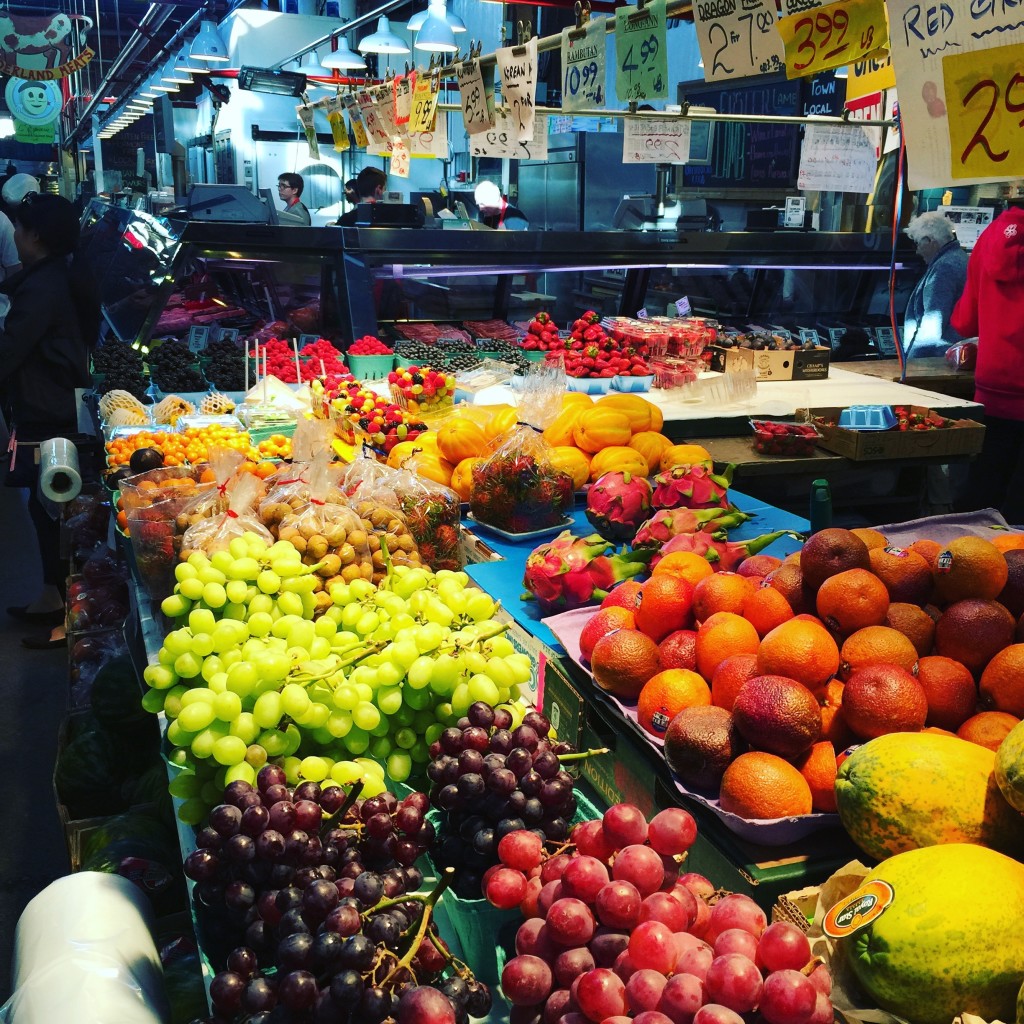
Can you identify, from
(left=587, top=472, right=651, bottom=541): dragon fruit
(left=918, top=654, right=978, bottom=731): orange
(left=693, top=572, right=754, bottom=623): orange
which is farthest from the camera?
(left=587, top=472, right=651, bottom=541): dragon fruit

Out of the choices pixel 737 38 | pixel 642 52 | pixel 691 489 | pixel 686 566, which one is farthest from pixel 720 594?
pixel 642 52

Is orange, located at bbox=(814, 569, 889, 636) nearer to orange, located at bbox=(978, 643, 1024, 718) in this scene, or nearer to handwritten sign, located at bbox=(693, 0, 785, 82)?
orange, located at bbox=(978, 643, 1024, 718)

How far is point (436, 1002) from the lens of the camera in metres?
1.10

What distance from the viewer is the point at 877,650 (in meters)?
1.60

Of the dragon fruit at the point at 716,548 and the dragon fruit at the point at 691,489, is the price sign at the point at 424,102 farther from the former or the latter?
the dragon fruit at the point at 716,548

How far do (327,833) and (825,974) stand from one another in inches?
28.1

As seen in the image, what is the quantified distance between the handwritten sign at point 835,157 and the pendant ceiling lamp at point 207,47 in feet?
24.0

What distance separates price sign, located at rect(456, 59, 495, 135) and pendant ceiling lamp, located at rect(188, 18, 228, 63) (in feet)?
21.3

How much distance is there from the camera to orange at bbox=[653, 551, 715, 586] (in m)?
2.06

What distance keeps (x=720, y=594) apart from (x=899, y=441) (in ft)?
8.16

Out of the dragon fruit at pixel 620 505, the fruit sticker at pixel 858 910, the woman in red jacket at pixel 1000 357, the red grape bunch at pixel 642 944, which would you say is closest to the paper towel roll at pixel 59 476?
the dragon fruit at pixel 620 505

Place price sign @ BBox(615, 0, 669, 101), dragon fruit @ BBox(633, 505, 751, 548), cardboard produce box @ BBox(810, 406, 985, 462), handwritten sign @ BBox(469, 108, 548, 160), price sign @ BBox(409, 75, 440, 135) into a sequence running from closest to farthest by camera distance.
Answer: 1. dragon fruit @ BBox(633, 505, 751, 548)
2. price sign @ BBox(615, 0, 669, 101)
3. cardboard produce box @ BBox(810, 406, 985, 462)
4. handwritten sign @ BBox(469, 108, 548, 160)
5. price sign @ BBox(409, 75, 440, 135)

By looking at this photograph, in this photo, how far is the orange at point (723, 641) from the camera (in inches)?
68.9

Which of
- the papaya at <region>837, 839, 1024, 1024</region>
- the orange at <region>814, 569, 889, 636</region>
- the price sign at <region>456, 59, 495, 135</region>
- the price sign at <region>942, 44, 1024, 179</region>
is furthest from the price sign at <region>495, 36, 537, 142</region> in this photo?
the papaya at <region>837, 839, 1024, 1024</region>
